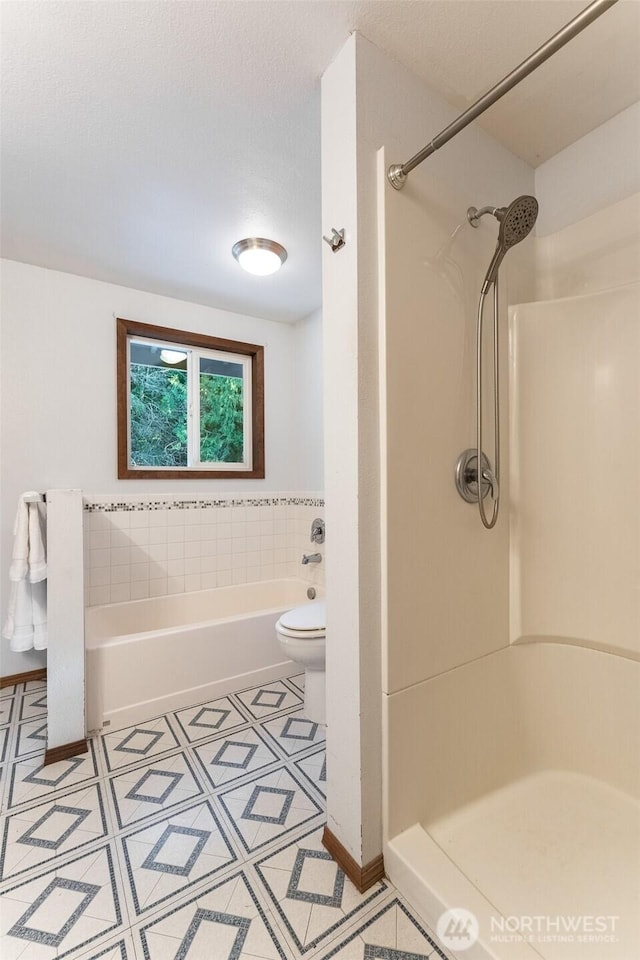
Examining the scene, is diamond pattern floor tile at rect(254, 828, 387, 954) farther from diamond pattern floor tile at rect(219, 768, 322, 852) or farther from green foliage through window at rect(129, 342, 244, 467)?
green foliage through window at rect(129, 342, 244, 467)

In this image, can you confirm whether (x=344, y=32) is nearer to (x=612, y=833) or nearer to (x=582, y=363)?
(x=582, y=363)

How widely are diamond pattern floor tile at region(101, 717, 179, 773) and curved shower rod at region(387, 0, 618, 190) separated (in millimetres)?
2242

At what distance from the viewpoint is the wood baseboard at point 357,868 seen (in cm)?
115

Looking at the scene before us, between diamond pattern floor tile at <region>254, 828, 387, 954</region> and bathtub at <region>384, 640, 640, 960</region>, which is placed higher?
bathtub at <region>384, 640, 640, 960</region>

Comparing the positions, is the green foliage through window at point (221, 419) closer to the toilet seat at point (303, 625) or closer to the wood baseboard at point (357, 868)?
the toilet seat at point (303, 625)

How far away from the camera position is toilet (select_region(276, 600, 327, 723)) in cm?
186

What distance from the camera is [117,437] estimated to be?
2621 mm

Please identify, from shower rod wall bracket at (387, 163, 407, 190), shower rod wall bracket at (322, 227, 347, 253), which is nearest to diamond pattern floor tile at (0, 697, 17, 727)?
shower rod wall bracket at (322, 227, 347, 253)

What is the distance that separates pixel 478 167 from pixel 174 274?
1733 mm

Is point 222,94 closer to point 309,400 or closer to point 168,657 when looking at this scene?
point 309,400

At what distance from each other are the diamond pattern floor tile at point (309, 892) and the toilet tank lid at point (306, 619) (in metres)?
0.73

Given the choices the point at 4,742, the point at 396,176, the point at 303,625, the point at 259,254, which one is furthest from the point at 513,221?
the point at 4,742

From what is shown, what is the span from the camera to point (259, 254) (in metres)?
2.17

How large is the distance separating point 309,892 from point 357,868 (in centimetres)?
14
